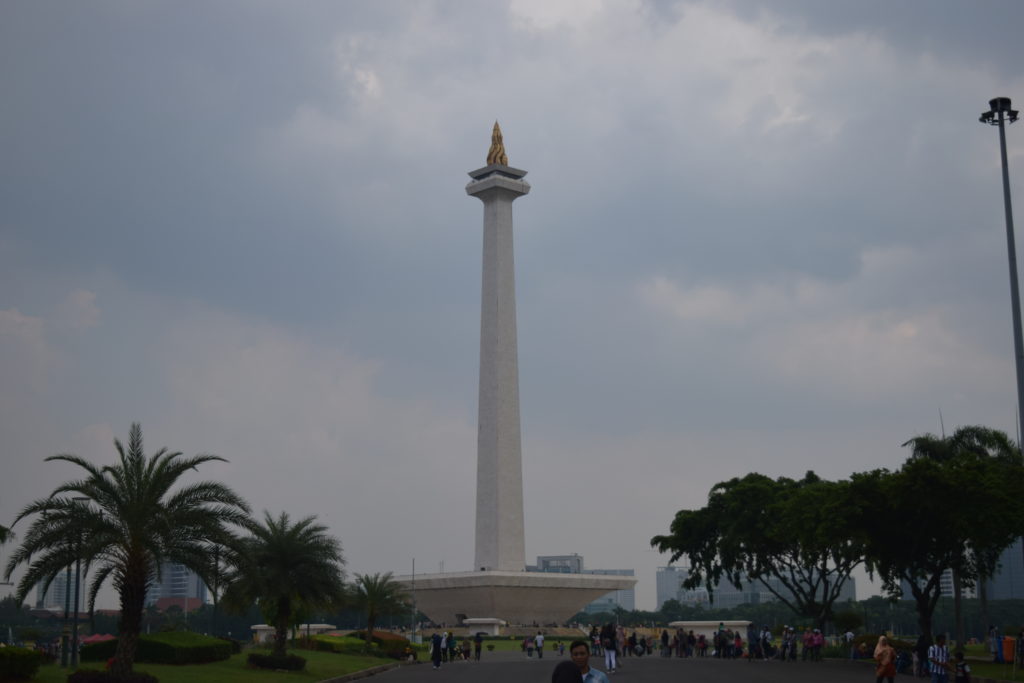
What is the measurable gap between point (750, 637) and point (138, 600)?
2769 cm

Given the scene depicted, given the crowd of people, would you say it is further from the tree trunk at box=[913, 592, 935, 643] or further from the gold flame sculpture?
the gold flame sculpture

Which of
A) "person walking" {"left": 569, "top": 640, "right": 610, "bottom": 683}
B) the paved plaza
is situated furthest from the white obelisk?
"person walking" {"left": 569, "top": 640, "right": 610, "bottom": 683}

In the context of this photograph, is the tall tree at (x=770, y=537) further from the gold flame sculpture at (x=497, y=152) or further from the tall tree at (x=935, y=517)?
the gold flame sculpture at (x=497, y=152)

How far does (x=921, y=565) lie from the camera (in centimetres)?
4338

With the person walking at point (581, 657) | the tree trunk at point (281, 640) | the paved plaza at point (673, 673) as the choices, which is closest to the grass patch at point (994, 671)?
the paved plaza at point (673, 673)

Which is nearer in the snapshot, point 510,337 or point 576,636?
point 576,636

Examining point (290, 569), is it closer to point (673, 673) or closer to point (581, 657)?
point (673, 673)

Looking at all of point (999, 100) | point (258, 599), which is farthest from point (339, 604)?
point (999, 100)

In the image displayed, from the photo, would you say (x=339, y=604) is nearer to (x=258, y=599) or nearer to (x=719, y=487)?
(x=258, y=599)

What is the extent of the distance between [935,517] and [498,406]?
46.8 m

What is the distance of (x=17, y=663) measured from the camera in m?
25.0

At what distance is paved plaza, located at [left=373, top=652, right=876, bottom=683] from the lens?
109 ft

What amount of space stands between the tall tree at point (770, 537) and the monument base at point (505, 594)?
24.2 metres

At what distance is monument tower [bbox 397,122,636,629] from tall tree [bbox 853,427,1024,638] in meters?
41.4
